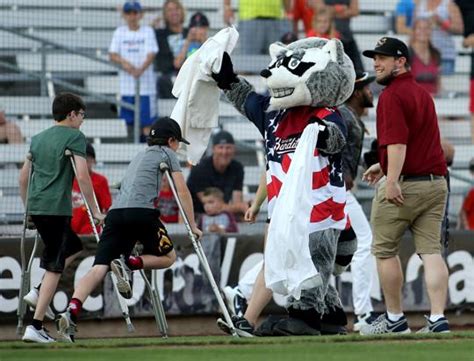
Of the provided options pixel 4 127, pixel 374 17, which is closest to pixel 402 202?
pixel 4 127

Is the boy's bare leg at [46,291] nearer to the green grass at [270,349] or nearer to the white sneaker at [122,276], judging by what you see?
the white sneaker at [122,276]

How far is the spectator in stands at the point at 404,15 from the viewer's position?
1819 centimetres

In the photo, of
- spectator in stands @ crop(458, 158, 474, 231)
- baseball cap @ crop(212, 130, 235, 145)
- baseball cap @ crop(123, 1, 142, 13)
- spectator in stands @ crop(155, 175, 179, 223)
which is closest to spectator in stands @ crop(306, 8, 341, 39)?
baseball cap @ crop(123, 1, 142, 13)

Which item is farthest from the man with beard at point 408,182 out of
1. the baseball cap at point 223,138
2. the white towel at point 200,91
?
the baseball cap at point 223,138

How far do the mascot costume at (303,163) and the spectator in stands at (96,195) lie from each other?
2979 millimetres

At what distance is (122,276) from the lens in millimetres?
10727

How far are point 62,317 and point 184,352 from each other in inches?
85.6

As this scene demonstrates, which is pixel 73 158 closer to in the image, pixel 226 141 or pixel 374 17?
pixel 226 141

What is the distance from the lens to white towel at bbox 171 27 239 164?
33.4 ft

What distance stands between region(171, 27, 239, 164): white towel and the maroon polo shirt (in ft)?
4.12

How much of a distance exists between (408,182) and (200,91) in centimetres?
172

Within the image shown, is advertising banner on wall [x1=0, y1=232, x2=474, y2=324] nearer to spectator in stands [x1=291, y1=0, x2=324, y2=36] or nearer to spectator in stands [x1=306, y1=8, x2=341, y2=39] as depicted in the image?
spectator in stands [x1=306, y1=8, x2=341, y2=39]

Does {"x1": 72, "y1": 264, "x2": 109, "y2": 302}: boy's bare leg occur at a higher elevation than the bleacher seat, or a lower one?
lower

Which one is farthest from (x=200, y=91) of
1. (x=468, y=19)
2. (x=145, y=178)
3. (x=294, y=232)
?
(x=468, y=19)
